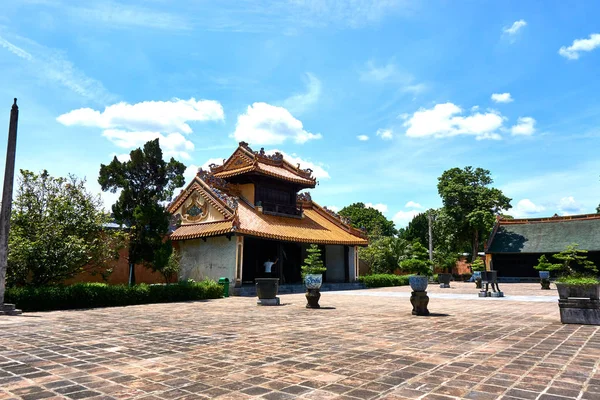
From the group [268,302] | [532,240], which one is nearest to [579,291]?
[268,302]

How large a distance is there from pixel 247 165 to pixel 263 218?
3.46 metres

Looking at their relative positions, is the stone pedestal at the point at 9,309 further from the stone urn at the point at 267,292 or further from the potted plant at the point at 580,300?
the potted plant at the point at 580,300

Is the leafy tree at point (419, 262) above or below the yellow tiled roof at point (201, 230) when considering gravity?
below

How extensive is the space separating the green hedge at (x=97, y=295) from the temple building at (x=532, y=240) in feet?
94.0

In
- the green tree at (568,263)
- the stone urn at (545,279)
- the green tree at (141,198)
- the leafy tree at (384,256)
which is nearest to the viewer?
the green tree at (568,263)

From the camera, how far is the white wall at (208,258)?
1989 centimetres

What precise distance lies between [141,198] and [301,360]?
43.1 feet

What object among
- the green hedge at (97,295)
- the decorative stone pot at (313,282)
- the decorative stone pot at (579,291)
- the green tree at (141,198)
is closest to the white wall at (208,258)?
the green hedge at (97,295)

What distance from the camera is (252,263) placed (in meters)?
24.4

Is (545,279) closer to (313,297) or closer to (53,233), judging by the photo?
(313,297)

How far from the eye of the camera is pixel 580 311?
8250mm

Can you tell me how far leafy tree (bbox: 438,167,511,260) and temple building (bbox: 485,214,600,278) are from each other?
1758 millimetres

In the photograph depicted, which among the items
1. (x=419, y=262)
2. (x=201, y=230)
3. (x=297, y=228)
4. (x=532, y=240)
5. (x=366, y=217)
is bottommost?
(x=419, y=262)

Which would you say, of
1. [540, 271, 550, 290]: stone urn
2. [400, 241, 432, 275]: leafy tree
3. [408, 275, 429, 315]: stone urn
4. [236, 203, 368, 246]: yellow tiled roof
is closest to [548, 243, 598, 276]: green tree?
[540, 271, 550, 290]: stone urn
